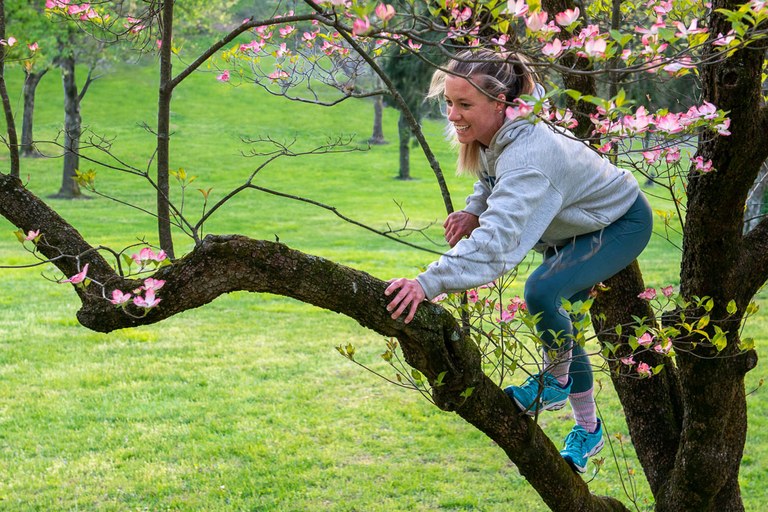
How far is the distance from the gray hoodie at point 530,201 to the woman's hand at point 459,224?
7.3 inches

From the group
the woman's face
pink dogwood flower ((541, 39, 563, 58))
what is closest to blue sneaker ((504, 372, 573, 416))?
the woman's face

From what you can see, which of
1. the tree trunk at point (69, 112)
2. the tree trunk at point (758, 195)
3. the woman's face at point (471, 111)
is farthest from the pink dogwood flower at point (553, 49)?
the tree trunk at point (69, 112)

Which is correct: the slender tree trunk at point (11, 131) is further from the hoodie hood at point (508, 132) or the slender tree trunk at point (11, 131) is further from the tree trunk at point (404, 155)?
the tree trunk at point (404, 155)

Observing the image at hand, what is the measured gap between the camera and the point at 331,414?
6844 millimetres

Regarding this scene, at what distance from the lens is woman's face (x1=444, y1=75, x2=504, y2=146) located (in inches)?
101

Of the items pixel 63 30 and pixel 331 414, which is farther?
pixel 63 30

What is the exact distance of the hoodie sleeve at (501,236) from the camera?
7.50 ft

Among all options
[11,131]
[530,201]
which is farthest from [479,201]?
[11,131]

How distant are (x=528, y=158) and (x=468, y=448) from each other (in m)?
4.23

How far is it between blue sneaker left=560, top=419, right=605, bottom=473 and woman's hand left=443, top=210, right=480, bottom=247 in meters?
0.89

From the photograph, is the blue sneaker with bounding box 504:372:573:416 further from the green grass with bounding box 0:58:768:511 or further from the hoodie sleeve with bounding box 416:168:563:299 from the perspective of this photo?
the green grass with bounding box 0:58:768:511

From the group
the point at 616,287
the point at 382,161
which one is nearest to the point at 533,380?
the point at 616,287

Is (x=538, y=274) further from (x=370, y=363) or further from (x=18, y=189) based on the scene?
(x=370, y=363)

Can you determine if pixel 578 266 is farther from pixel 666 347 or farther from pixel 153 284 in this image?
pixel 153 284
